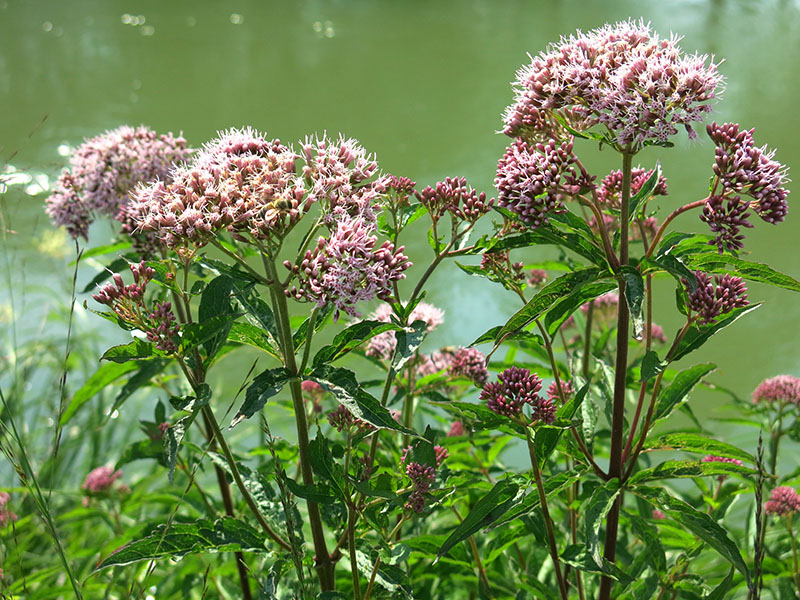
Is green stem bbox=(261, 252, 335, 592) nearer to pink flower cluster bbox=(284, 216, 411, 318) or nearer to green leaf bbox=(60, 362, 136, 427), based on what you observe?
pink flower cluster bbox=(284, 216, 411, 318)

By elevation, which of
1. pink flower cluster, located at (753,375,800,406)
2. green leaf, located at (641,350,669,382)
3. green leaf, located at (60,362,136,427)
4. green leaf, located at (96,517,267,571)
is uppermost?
pink flower cluster, located at (753,375,800,406)

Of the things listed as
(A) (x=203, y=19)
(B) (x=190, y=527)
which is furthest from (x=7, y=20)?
(B) (x=190, y=527)

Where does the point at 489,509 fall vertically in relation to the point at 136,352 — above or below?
below

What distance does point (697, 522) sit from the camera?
65.3 inches

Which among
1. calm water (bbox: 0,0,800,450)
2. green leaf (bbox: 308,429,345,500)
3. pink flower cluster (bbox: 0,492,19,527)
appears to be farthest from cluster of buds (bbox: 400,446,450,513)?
calm water (bbox: 0,0,800,450)

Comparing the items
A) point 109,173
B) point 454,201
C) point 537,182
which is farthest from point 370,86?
point 537,182

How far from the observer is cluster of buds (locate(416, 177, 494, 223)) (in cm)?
→ 191

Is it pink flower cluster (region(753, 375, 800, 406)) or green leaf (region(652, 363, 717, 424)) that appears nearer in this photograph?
green leaf (region(652, 363, 717, 424))

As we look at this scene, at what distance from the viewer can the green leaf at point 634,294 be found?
59.2 inches

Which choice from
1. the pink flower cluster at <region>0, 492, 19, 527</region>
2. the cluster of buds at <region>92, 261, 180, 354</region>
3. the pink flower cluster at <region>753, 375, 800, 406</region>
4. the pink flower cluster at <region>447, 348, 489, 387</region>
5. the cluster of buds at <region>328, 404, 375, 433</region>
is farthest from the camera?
the pink flower cluster at <region>0, 492, 19, 527</region>

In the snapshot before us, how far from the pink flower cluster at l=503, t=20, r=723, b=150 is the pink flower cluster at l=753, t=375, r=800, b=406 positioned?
4.28 feet

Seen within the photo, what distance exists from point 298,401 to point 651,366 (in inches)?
28.8

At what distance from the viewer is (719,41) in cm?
823

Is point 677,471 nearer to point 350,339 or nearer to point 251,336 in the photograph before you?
point 350,339
